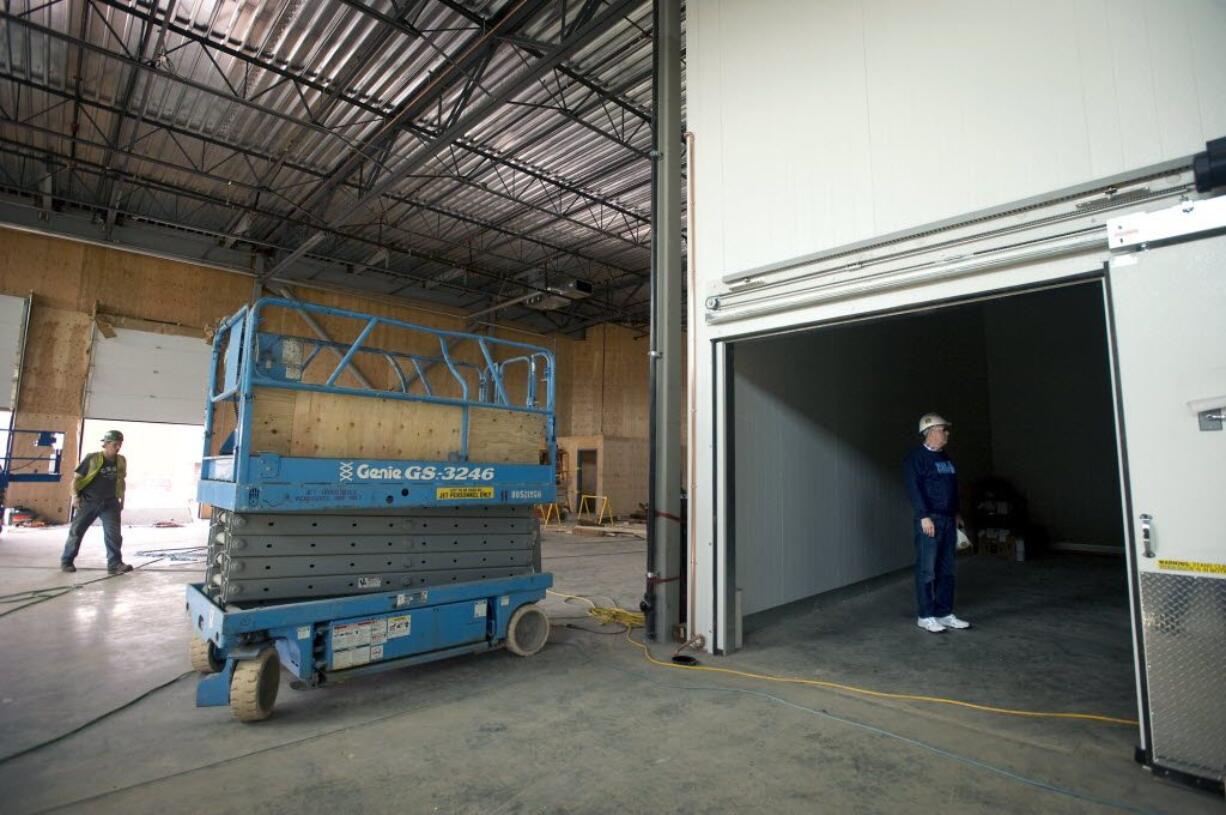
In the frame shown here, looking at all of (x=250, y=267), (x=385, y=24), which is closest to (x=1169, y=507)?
(x=385, y=24)

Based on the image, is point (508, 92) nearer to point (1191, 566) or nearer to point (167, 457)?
point (1191, 566)

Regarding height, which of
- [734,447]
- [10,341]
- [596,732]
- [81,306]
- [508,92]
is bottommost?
[596,732]

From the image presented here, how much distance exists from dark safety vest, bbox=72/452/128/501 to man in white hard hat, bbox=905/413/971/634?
9.44 m

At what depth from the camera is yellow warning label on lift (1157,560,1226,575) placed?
98.4 inches

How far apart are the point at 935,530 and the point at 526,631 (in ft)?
12.0

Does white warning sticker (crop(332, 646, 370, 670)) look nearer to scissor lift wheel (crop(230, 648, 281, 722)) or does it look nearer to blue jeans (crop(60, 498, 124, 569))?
scissor lift wheel (crop(230, 648, 281, 722))

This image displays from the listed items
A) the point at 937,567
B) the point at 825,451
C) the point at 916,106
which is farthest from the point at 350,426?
the point at 937,567

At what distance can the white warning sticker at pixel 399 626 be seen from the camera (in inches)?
147

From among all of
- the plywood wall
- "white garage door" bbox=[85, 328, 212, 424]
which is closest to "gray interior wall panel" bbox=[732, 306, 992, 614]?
the plywood wall

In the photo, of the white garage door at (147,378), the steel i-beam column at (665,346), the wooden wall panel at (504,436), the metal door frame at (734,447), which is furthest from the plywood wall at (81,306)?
the metal door frame at (734,447)

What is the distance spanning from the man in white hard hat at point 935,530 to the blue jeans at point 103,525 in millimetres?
9301

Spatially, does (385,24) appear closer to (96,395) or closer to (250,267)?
(250,267)

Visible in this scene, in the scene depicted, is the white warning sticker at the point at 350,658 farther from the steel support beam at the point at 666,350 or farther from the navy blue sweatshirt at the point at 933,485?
the navy blue sweatshirt at the point at 933,485

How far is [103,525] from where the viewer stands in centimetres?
729
